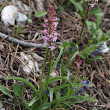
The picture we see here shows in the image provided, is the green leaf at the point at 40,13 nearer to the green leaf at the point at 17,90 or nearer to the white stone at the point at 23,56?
the white stone at the point at 23,56

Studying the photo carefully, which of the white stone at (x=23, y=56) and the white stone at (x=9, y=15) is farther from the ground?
the white stone at (x=9, y=15)

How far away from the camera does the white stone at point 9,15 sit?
3.24 m

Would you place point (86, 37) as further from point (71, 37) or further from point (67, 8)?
point (67, 8)

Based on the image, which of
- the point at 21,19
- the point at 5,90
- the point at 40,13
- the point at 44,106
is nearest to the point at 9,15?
the point at 21,19

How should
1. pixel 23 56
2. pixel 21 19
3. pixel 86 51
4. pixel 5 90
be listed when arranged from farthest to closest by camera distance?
pixel 21 19 → pixel 86 51 → pixel 23 56 → pixel 5 90

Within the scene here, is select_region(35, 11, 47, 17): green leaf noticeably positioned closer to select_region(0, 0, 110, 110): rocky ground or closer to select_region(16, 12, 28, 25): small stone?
select_region(0, 0, 110, 110): rocky ground

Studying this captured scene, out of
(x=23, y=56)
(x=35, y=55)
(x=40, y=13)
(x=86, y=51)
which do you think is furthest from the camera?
(x=40, y=13)

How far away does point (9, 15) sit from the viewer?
3.30 meters

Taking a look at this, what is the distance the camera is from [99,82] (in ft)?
10.3

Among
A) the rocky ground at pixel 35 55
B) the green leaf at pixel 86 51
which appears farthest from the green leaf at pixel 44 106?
the green leaf at pixel 86 51

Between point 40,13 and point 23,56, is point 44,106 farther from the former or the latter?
point 40,13

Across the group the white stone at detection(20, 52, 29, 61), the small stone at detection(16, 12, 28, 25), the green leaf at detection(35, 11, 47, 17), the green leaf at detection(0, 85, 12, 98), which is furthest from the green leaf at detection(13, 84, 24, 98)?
the green leaf at detection(35, 11, 47, 17)

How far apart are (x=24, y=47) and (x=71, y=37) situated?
3.55ft

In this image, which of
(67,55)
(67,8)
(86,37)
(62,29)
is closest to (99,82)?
(67,55)
